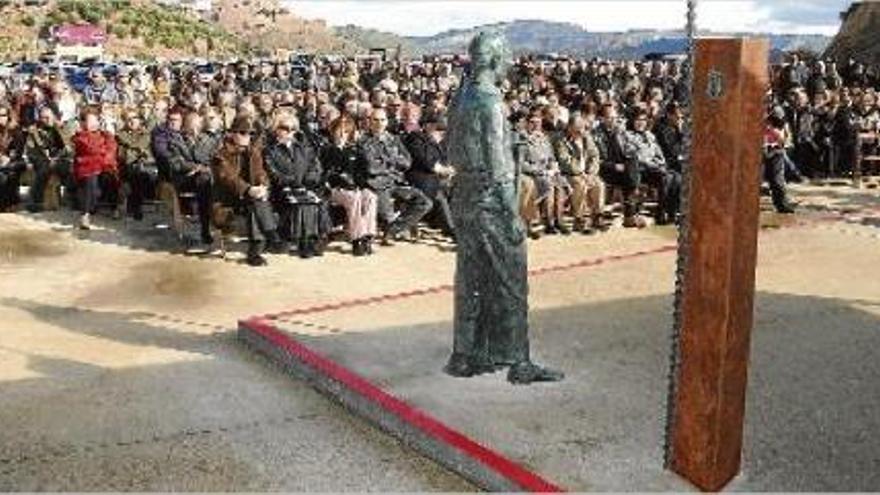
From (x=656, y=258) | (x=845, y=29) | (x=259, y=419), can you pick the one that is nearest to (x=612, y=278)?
(x=656, y=258)

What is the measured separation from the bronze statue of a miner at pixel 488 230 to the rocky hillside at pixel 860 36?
102 ft

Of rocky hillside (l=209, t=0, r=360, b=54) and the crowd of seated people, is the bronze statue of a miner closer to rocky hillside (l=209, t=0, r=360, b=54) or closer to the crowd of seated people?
the crowd of seated people

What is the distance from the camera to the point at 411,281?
10.9 metres

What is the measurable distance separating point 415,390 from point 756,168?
281 centimetres

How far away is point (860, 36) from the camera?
36.4 m

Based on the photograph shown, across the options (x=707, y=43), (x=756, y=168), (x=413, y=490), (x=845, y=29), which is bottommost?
(x=413, y=490)

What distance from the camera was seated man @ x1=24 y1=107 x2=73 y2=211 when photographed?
1445 cm

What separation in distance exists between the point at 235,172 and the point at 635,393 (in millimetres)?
6305

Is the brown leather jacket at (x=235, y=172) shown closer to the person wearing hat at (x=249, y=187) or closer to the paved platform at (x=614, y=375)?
the person wearing hat at (x=249, y=187)

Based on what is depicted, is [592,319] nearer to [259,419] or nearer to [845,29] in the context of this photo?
[259,419]

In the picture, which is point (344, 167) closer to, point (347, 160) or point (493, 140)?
point (347, 160)

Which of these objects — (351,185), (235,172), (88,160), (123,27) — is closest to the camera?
(235,172)

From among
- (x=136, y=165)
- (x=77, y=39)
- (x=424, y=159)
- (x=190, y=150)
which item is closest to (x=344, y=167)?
(x=424, y=159)

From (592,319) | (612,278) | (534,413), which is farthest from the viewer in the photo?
(612,278)
